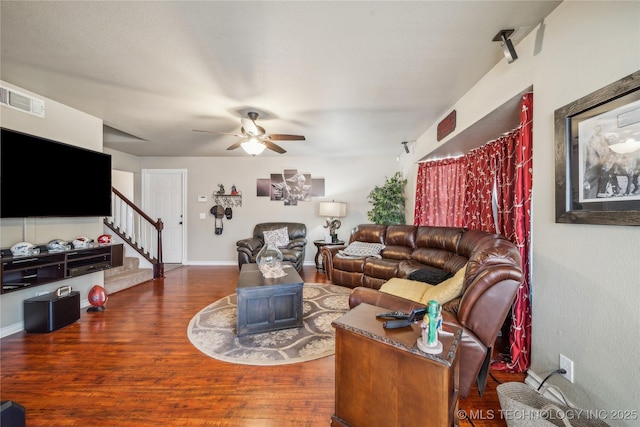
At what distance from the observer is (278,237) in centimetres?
521

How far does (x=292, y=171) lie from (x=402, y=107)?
10.4ft

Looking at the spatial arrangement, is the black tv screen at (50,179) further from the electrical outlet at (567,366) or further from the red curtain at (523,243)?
the electrical outlet at (567,366)

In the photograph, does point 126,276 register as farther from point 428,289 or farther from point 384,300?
point 428,289

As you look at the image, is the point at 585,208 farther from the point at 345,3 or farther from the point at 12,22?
the point at 12,22

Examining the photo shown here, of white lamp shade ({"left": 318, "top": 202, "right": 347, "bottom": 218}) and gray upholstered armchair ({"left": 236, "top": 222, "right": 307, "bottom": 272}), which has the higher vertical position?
white lamp shade ({"left": 318, "top": 202, "right": 347, "bottom": 218})

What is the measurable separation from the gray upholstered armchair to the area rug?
1.45 metres

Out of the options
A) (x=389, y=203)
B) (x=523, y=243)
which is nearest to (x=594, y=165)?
(x=523, y=243)

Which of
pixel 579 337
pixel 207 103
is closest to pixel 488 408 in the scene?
pixel 579 337

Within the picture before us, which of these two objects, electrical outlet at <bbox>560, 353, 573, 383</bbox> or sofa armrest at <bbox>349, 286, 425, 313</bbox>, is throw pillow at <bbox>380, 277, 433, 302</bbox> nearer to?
sofa armrest at <bbox>349, 286, 425, 313</bbox>

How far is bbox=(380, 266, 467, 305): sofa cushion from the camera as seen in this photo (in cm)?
180

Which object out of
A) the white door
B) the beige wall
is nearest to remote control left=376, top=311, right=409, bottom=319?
the beige wall

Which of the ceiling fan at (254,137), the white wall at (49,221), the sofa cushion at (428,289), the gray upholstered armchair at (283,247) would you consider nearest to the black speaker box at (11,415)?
the white wall at (49,221)

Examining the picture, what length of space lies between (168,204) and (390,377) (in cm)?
606

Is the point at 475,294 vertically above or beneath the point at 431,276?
above
